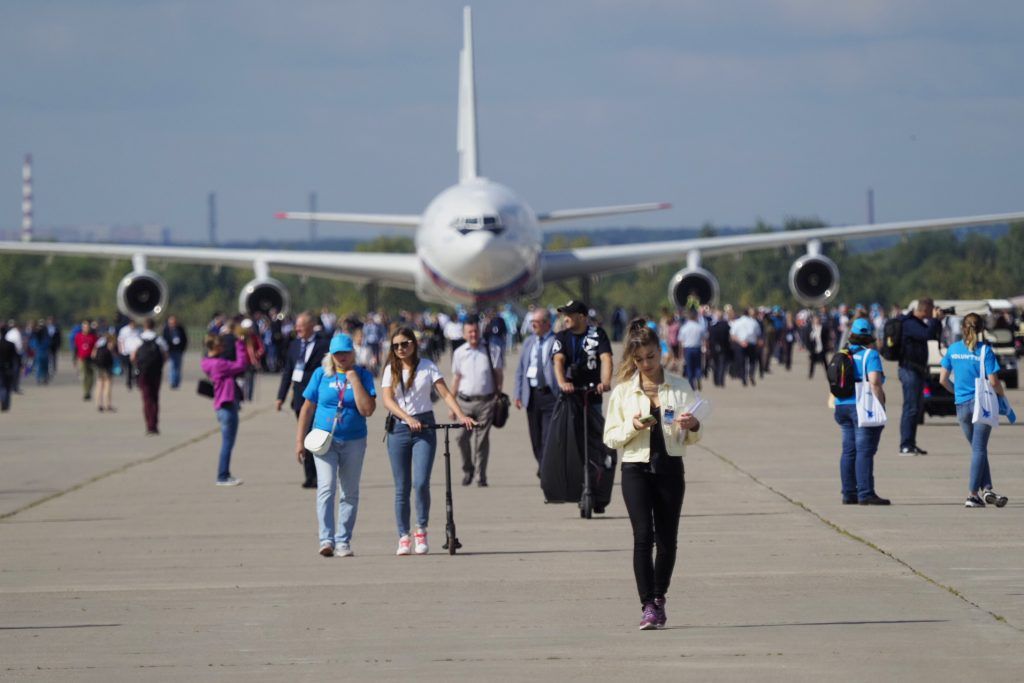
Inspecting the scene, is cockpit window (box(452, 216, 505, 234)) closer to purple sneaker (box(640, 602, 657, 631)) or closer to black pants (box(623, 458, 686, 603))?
black pants (box(623, 458, 686, 603))

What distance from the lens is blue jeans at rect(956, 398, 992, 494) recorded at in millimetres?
12789

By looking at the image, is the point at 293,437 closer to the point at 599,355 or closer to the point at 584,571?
the point at 599,355

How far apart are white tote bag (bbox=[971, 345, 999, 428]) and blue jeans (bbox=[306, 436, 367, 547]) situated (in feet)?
15.6

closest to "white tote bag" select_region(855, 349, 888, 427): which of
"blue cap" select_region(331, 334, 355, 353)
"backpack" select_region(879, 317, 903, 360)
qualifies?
"blue cap" select_region(331, 334, 355, 353)

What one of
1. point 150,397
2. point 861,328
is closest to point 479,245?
point 150,397

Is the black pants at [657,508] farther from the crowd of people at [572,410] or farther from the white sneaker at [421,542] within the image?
the white sneaker at [421,542]

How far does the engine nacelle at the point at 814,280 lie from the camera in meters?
43.5

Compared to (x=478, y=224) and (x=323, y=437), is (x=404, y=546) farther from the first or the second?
(x=478, y=224)

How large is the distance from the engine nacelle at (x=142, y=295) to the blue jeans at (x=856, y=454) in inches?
1264

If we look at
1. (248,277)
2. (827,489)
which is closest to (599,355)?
(827,489)

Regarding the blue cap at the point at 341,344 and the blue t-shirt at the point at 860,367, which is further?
the blue t-shirt at the point at 860,367

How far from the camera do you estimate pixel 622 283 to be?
130125 mm

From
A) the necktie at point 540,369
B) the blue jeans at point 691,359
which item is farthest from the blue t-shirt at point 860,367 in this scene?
the blue jeans at point 691,359

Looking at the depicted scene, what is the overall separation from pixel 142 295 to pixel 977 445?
33.7 m
